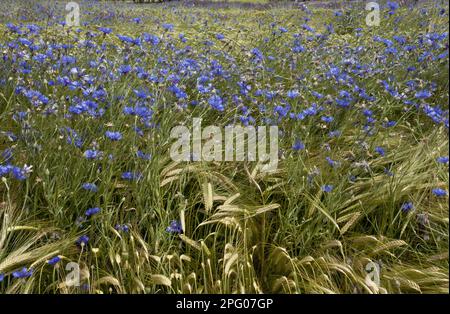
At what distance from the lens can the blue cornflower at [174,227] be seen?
2.32m

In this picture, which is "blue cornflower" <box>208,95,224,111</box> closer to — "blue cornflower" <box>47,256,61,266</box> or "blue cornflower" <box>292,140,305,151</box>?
"blue cornflower" <box>292,140,305,151</box>

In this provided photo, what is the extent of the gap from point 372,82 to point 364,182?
1147 millimetres

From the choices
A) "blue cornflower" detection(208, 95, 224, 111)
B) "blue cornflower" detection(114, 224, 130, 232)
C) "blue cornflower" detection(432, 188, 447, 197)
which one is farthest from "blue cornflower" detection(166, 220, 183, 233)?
"blue cornflower" detection(432, 188, 447, 197)

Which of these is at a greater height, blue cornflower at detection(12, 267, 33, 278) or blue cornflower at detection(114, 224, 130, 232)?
blue cornflower at detection(114, 224, 130, 232)

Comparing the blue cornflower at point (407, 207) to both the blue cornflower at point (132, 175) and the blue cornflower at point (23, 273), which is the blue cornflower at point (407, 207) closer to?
the blue cornflower at point (132, 175)

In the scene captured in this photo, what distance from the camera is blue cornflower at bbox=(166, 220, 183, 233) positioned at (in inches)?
91.4

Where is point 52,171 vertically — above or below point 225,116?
below

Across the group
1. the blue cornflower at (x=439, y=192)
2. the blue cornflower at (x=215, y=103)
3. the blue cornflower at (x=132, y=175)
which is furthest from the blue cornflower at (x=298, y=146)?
the blue cornflower at (x=132, y=175)

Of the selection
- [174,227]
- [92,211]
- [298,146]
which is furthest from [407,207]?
[92,211]

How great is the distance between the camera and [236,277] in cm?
223

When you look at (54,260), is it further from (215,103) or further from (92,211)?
(215,103)
